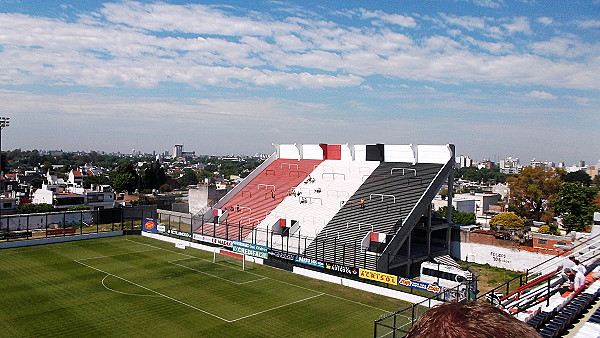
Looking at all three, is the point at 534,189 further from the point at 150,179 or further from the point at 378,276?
the point at 150,179

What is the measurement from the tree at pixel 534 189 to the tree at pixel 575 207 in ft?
13.3

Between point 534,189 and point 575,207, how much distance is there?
6532mm

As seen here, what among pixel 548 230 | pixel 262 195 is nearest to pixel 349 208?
pixel 262 195

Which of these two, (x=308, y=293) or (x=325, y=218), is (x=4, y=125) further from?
(x=308, y=293)

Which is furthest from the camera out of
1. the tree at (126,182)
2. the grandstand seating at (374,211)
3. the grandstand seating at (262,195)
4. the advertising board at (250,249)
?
the tree at (126,182)

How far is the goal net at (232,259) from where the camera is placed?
3459cm

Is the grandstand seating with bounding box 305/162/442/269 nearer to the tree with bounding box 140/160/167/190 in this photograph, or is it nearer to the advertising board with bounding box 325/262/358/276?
the advertising board with bounding box 325/262/358/276

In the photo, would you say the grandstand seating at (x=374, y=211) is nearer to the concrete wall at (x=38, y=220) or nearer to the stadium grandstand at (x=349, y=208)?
the stadium grandstand at (x=349, y=208)

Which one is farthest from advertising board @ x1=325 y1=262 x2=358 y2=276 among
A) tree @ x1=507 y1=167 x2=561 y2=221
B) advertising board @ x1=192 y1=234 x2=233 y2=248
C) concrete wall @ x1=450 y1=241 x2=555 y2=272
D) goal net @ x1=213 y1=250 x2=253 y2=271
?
tree @ x1=507 y1=167 x2=561 y2=221

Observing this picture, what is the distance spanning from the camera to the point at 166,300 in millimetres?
25656

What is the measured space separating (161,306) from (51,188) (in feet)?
169

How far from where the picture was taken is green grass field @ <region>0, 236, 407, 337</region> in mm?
21641

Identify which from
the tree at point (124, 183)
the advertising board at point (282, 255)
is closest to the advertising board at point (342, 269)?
the advertising board at point (282, 255)

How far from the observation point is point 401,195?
39.1 metres
